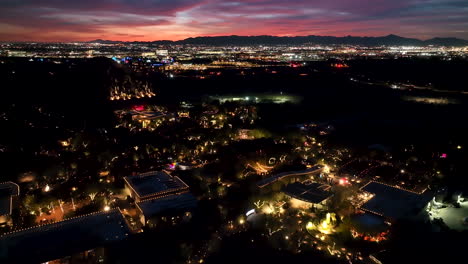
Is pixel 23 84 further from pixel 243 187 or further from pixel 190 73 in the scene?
pixel 243 187

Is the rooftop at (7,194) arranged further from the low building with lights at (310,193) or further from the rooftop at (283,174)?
A: the low building with lights at (310,193)

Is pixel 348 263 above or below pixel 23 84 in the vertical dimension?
below

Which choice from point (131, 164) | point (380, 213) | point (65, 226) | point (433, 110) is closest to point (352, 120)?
point (433, 110)

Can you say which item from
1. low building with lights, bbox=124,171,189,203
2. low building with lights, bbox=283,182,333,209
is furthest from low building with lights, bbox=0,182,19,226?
low building with lights, bbox=283,182,333,209

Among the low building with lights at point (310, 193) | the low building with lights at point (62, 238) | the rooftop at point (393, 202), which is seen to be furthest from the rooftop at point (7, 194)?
the rooftop at point (393, 202)

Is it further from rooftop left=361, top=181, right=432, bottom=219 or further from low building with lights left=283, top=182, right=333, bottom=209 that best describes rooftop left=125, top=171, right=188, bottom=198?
rooftop left=361, top=181, right=432, bottom=219
